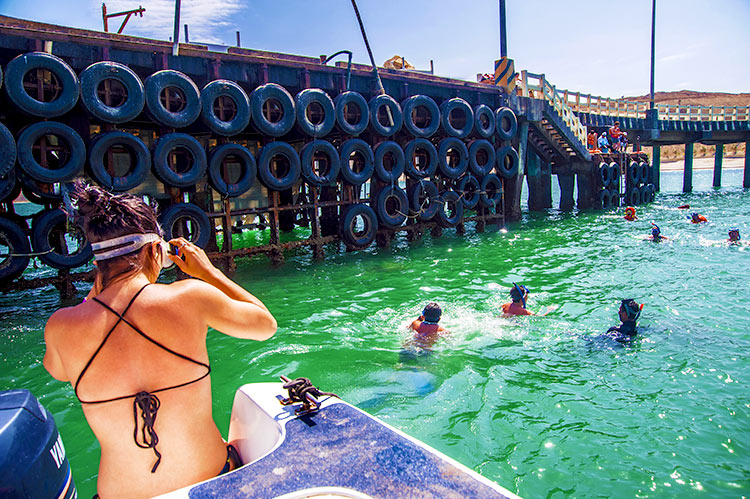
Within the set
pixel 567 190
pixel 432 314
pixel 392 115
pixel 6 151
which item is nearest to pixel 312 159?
pixel 392 115

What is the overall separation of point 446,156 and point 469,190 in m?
1.90

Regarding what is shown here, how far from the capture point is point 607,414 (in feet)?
15.9

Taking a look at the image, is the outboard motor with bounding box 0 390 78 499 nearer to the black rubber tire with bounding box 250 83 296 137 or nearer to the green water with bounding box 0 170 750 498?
the green water with bounding box 0 170 750 498

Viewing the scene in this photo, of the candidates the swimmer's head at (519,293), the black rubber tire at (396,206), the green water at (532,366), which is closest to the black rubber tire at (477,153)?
the black rubber tire at (396,206)

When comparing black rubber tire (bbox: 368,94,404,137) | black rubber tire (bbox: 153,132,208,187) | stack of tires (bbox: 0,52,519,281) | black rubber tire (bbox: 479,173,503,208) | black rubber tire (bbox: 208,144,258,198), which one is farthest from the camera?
black rubber tire (bbox: 479,173,503,208)

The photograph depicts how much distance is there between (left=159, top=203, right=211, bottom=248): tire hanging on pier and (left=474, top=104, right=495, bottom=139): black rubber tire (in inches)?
392

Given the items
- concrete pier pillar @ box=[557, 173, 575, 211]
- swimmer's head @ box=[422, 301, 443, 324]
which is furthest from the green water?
concrete pier pillar @ box=[557, 173, 575, 211]

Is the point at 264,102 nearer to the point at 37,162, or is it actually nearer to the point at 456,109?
the point at 37,162

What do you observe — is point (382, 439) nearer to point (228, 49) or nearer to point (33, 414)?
point (33, 414)

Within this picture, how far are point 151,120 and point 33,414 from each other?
9591 mm

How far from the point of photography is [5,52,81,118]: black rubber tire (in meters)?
8.80

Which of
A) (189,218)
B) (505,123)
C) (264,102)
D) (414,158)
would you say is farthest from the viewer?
(505,123)

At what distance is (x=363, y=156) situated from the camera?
1435cm

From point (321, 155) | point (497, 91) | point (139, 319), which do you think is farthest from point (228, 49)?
point (139, 319)
